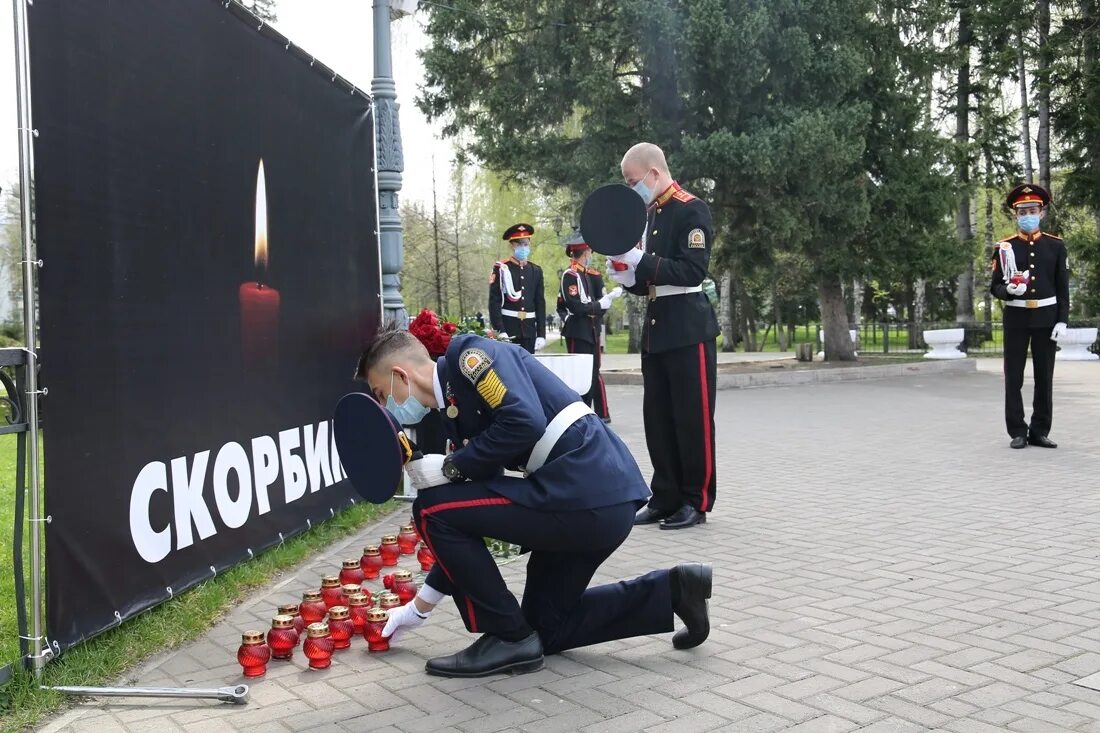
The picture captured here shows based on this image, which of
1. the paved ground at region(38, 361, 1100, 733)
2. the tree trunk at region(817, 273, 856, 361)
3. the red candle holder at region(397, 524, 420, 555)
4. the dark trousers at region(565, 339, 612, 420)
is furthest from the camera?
the tree trunk at region(817, 273, 856, 361)

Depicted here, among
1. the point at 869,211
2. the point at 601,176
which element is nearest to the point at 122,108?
the point at 601,176

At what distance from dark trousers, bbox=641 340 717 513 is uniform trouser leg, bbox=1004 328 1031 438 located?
4.48 metres

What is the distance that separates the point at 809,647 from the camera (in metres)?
4.09

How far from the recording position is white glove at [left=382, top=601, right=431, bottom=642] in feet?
13.5

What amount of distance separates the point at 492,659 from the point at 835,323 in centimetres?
2024

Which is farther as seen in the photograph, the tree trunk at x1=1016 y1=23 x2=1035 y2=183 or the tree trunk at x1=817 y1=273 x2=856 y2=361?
the tree trunk at x1=1016 y1=23 x2=1035 y2=183

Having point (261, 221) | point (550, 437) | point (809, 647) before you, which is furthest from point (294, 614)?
point (261, 221)

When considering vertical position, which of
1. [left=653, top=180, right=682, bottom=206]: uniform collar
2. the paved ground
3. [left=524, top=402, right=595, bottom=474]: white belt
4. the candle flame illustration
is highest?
[left=653, top=180, right=682, bottom=206]: uniform collar

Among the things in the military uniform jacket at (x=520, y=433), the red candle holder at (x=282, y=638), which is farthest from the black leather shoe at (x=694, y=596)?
the red candle holder at (x=282, y=638)

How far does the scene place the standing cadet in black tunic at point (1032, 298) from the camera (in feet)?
31.6

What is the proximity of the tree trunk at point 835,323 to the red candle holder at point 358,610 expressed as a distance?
62.6 feet

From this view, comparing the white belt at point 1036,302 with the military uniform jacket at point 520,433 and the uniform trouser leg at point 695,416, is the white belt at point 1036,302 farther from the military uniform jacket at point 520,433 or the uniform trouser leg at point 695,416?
the military uniform jacket at point 520,433

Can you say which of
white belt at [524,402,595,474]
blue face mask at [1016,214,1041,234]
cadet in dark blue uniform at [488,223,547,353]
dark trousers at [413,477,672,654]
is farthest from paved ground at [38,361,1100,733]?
cadet in dark blue uniform at [488,223,547,353]

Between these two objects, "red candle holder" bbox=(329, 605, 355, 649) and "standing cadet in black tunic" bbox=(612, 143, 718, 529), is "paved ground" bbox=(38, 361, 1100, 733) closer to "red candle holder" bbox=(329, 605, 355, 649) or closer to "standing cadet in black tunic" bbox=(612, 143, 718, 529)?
"red candle holder" bbox=(329, 605, 355, 649)
